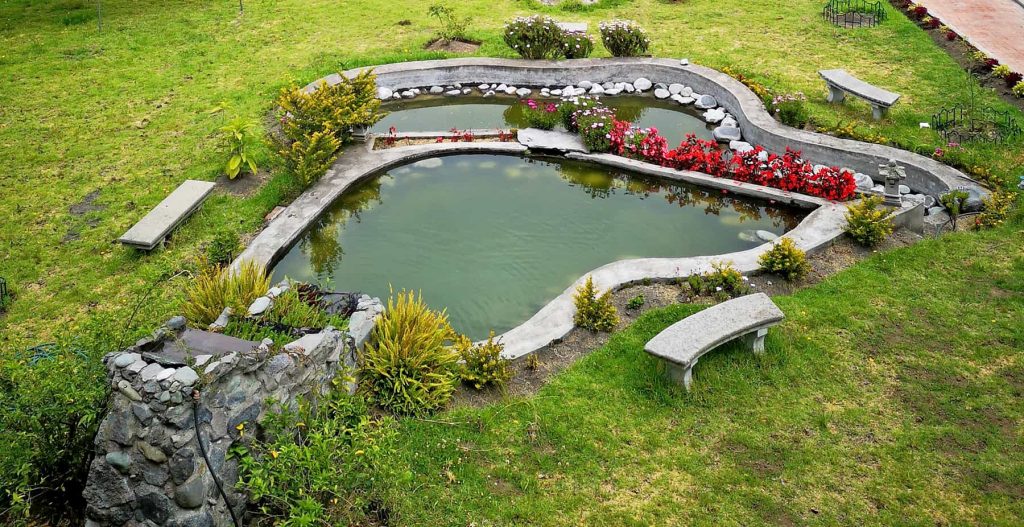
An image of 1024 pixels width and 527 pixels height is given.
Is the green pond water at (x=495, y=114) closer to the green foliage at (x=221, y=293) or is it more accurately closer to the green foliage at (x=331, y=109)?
the green foliage at (x=331, y=109)

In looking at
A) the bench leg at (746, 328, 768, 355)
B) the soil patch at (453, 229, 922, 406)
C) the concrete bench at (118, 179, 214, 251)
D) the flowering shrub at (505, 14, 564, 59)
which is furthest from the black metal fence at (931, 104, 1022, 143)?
the concrete bench at (118, 179, 214, 251)

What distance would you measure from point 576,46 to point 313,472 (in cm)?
1165

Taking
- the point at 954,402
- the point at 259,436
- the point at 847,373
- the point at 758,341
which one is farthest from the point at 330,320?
the point at 954,402

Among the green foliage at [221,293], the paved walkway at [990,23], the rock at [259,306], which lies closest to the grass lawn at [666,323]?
the green foliage at [221,293]

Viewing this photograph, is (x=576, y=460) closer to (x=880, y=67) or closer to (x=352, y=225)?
(x=352, y=225)

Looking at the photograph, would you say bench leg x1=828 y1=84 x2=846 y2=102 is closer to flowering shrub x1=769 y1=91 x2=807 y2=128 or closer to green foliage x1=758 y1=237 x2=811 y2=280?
flowering shrub x1=769 y1=91 x2=807 y2=128

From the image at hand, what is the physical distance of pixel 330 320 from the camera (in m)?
7.80

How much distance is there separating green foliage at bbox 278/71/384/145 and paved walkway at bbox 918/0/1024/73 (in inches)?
462

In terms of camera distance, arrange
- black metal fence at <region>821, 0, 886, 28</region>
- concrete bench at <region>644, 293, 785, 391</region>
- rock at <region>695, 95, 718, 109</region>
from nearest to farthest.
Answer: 1. concrete bench at <region>644, 293, 785, 391</region>
2. rock at <region>695, 95, 718, 109</region>
3. black metal fence at <region>821, 0, 886, 28</region>

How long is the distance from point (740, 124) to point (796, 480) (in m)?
7.91

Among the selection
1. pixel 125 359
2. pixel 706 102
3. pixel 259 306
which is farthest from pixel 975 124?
pixel 125 359

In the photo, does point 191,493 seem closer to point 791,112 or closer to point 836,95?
point 791,112

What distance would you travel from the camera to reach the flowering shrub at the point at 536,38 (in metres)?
15.5

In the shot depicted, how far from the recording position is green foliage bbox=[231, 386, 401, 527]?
5898 mm
